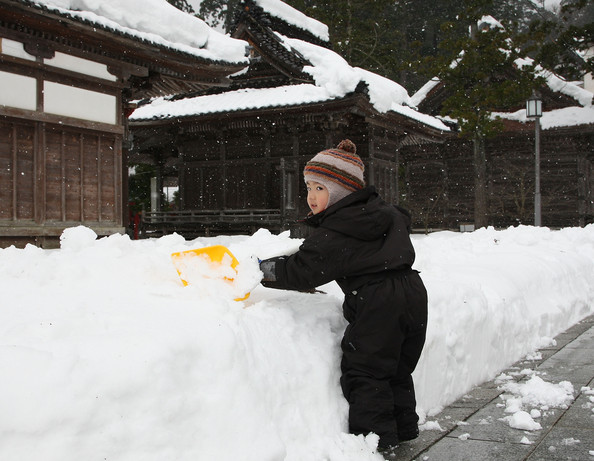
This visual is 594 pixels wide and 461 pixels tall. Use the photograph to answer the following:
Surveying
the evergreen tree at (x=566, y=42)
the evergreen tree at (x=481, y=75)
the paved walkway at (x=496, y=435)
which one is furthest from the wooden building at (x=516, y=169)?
the paved walkway at (x=496, y=435)

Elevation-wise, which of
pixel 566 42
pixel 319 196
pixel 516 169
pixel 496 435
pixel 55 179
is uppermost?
pixel 566 42

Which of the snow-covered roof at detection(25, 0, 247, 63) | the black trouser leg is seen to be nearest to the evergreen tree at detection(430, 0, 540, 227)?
the snow-covered roof at detection(25, 0, 247, 63)

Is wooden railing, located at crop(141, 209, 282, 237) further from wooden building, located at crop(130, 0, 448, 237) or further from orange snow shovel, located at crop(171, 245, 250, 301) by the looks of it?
orange snow shovel, located at crop(171, 245, 250, 301)

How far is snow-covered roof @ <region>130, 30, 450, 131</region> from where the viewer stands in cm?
1298

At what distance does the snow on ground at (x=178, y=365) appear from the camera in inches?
71.5

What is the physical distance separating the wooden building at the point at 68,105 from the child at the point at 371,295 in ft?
18.2

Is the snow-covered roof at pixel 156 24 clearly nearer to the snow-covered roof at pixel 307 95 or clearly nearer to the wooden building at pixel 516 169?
the snow-covered roof at pixel 307 95

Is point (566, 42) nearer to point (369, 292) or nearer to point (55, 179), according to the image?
point (55, 179)

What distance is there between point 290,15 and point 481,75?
22.4 feet

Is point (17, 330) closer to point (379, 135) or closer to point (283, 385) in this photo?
point (283, 385)

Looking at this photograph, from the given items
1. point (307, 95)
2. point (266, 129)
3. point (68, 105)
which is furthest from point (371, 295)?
point (266, 129)

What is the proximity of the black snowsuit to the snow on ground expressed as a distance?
0.13 m

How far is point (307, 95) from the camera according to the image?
13508 mm

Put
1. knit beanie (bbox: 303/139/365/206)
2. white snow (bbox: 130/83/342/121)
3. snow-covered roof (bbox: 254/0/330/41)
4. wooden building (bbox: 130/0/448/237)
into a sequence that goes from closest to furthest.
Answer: knit beanie (bbox: 303/139/365/206), white snow (bbox: 130/83/342/121), wooden building (bbox: 130/0/448/237), snow-covered roof (bbox: 254/0/330/41)
